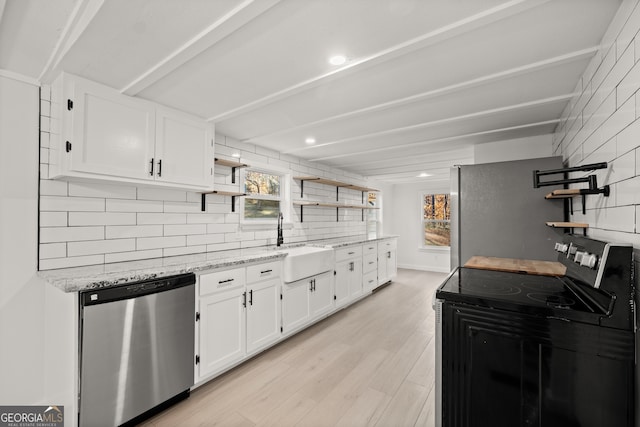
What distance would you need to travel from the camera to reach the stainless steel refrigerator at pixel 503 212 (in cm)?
250

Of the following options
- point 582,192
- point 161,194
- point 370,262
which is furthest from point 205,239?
point 582,192

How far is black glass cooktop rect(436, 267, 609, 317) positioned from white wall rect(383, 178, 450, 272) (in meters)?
5.31

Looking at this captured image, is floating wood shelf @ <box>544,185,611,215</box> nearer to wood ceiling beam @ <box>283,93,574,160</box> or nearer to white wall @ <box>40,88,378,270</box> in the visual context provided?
wood ceiling beam @ <box>283,93,574,160</box>

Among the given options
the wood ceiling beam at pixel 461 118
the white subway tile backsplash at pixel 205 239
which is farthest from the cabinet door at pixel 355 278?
the white subway tile backsplash at pixel 205 239

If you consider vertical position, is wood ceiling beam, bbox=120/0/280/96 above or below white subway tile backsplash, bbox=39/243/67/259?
above

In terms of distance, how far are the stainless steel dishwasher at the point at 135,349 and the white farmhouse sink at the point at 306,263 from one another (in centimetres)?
104

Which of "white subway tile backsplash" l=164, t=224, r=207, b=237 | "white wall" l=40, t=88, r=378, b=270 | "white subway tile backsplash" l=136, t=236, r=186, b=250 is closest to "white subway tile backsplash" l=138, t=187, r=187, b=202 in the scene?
"white wall" l=40, t=88, r=378, b=270

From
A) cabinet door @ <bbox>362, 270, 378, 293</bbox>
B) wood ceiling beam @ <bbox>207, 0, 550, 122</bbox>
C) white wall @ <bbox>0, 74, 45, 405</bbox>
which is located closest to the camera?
wood ceiling beam @ <bbox>207, 0, 550, 122</bbox>

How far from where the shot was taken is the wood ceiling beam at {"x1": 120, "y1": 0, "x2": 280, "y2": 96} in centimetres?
123

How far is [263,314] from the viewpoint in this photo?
2.62 metres

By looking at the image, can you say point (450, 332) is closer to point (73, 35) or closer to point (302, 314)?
point (302, 314)

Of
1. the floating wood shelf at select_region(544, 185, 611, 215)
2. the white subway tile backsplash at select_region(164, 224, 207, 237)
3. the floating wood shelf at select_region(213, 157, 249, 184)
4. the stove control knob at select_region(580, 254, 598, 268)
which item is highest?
the floating wood shelf at select_region(213, 157, 249, 184)

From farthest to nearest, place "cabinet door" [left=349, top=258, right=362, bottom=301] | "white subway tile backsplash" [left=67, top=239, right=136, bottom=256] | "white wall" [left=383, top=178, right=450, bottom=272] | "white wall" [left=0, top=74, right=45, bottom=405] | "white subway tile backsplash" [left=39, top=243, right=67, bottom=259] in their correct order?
"white wall" [left=383, top=178, right=450, bottom=272] → "cabinet door" [left=349, top=258, right=362, bottom=301] → "white subway tile backsplash" [left=67, top=239, right=136, bottom=256] → "white subway tile backsplash" [left=39, top=243, right=67, bottom=259] → "white wall" [left=0, top=74, right=45, bottom=405]

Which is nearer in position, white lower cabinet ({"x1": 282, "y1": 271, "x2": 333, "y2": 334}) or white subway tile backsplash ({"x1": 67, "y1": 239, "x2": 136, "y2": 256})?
white subway tile backsplash ({"x1": 67, "y1": 239, "x2": 136, "y2": 256})
